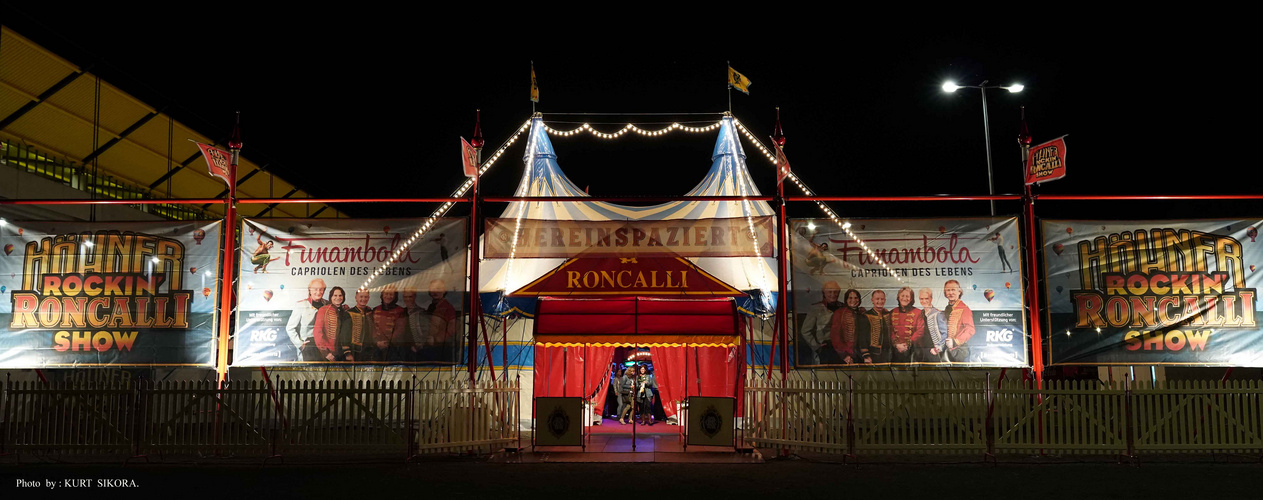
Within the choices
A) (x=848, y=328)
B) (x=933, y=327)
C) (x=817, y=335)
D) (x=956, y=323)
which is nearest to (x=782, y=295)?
(x=817, y=335)

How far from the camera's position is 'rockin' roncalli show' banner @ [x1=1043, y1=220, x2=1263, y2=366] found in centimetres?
1266

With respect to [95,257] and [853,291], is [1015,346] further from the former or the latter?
[95,257]

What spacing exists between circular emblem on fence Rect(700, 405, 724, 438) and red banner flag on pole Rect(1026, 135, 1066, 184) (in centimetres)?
568

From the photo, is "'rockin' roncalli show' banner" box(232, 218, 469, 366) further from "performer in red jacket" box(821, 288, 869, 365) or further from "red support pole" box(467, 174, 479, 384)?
"performer in red jacket" box(821, 288, 869, 365)

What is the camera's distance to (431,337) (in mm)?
13008

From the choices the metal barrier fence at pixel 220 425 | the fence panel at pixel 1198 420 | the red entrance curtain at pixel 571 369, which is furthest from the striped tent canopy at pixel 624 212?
the fence panel at pixel 1198 420

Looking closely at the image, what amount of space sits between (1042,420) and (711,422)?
13.7ft

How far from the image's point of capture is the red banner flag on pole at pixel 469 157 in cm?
1252

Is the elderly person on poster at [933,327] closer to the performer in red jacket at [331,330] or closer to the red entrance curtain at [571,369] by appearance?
the red entrance curtain at [571,369]

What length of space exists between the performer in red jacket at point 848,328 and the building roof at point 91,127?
17202 millimetres

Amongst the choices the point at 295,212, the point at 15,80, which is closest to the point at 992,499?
the point at 15,80

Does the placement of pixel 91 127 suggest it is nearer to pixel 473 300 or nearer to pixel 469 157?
pixel 469 157

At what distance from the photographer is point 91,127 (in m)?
23.0

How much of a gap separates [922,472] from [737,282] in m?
5.82
